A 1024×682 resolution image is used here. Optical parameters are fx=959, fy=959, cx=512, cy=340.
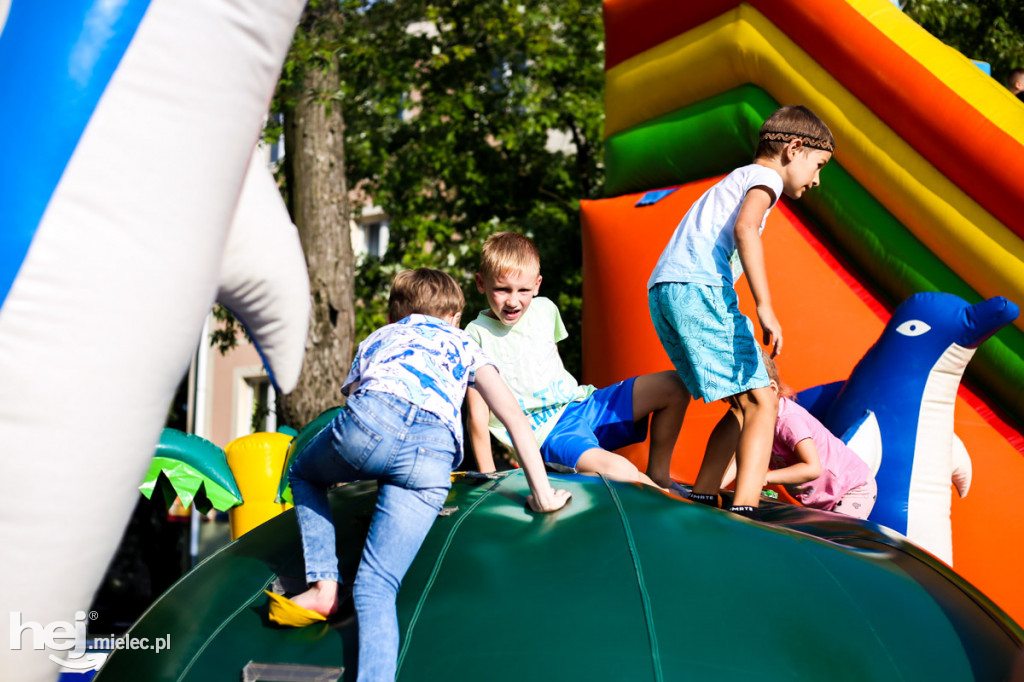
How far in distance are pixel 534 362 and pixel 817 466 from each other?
1003 millimetres

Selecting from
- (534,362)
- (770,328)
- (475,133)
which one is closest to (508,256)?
(534,362)

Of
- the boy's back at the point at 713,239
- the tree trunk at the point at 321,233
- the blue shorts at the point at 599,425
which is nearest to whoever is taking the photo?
the boy's back at the point at 713,239

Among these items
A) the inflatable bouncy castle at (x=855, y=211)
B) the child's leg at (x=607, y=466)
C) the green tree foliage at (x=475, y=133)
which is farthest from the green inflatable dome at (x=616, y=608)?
the green tree foliage at (x=475, y=133)

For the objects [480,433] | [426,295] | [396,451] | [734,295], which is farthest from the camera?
[480,433]

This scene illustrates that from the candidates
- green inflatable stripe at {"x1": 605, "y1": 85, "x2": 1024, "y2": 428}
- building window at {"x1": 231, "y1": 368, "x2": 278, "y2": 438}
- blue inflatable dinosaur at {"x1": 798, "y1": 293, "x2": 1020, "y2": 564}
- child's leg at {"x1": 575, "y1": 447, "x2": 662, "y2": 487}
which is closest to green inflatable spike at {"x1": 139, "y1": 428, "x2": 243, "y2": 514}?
child's leg at {"x1": 575, "y1": 447, "x2": 662, "y2": 487}

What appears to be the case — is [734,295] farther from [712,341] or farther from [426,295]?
[426,295]

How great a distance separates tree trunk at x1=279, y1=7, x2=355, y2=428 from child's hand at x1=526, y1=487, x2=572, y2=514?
3931 mm

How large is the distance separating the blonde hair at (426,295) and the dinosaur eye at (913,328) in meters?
1.72

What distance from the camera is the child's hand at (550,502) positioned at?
6.99ft

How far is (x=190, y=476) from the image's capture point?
368 centimetres

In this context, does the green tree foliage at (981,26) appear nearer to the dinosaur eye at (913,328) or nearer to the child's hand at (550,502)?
the dinosaur eye at (913,328)

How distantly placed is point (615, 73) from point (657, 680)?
4059mm

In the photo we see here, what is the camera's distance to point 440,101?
31.2 feet

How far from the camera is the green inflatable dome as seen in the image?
5.52 feet
